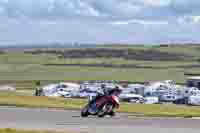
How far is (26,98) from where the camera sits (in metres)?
43.5

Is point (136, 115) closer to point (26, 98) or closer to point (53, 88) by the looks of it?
point (26, 98)

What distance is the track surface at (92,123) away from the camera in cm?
2434

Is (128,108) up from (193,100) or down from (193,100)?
up

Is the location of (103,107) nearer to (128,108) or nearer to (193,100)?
(128,108)

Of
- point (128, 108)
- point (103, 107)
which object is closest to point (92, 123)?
point (103, 107)

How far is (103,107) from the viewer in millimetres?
30938

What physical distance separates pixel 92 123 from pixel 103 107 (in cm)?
392

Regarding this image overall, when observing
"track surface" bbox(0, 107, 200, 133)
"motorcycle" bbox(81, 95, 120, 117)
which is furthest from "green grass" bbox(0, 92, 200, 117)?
"motorcycle" bbox(81, 95, 120, 117)

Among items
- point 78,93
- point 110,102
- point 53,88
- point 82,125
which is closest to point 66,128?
point 82,125

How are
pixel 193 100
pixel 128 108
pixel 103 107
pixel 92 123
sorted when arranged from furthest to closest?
pixel 193 100 < pixel 128 108 < pixel 103 107 < pixel 92 123

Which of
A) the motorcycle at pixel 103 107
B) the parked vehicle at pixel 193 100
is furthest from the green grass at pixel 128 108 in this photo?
the parked vehicle at pixel 193 100

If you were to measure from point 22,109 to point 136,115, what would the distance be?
7.26 meters

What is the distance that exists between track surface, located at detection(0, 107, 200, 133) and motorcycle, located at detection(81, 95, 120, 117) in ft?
1.63

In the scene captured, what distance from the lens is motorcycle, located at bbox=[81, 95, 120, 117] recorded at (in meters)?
30.8
